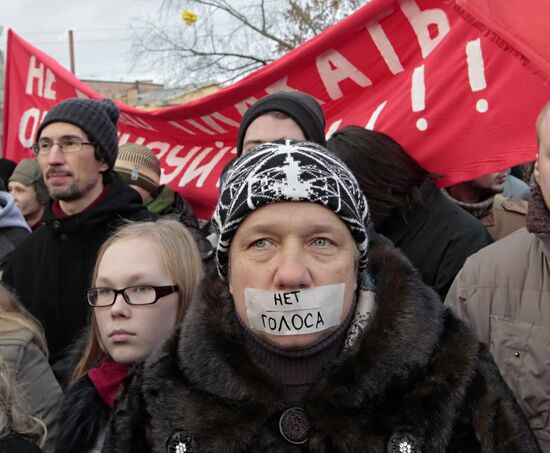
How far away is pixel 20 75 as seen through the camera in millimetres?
5785

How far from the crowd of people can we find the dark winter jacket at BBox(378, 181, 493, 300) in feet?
0.07

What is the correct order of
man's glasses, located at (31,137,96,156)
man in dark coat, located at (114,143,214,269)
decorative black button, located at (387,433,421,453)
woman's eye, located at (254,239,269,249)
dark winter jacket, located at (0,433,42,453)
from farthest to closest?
man in dark coat, located at (114,143,214,269) < man's glasses, located at (31,137,96,156) < dark winter jacket, located at (0,433,42,453) < woman's eye, located at (254,239,269,249) < decorative black button, located at (387,433,421,453)

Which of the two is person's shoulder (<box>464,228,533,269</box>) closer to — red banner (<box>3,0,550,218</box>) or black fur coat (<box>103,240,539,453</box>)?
black fur coat (<box>103,240,539,453</box>)

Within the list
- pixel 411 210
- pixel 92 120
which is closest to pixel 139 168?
pixel 92 120

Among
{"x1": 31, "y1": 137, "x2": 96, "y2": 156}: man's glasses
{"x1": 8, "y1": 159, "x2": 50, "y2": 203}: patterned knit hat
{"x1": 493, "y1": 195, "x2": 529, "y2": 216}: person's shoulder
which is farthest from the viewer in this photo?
{"x1": 8, "y1": 159, "x2": 50, "y2": 203}: patterned knit hat

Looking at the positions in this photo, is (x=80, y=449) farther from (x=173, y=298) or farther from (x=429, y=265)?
(x=429, y=265)

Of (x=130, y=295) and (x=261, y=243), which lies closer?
(x=261, y=243)

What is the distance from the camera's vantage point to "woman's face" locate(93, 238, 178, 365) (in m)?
2.17

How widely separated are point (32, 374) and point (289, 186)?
3.79ft

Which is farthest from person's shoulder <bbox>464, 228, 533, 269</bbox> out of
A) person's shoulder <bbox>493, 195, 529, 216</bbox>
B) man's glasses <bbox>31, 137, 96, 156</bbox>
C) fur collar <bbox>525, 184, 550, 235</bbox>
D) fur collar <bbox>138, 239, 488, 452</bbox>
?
man's glasses <bbox>31, 137, 96, 156</bbox>

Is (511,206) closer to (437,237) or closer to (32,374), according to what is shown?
(437,237)

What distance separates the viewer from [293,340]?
1.65m

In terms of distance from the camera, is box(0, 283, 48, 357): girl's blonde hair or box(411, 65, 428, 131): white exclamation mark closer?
box(0, 283, 48, 357): girl's blonde hair

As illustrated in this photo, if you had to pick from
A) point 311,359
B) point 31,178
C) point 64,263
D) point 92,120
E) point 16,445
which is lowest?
point 16,445
